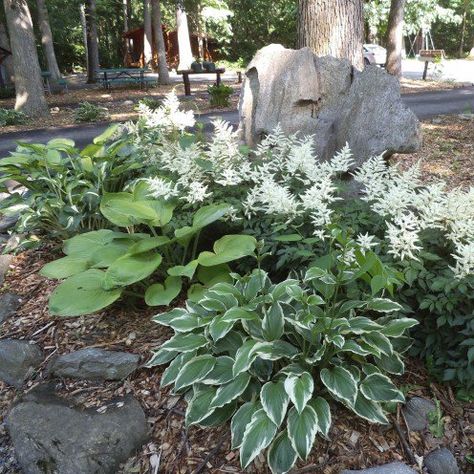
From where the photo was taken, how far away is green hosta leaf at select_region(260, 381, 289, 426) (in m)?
1.89

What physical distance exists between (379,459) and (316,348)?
21.5 inches

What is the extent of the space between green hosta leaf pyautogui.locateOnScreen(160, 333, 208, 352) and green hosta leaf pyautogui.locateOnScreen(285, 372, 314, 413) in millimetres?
527

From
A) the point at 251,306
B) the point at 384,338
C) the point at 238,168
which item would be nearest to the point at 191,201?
the point at 238,168

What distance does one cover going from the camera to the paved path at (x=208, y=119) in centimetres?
907

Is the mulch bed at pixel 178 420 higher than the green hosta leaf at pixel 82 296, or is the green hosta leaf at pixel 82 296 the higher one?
the green hosta leaf at pixel 82 296

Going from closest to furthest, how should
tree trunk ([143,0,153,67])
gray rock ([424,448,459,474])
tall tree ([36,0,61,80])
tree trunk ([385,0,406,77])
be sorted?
gray rock ([424,448,459,474]), tree trunk ([385,0,406,77]), tall tree ([36,0,61,80]), tree trunk ([143,0,153,67])

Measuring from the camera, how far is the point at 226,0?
2958 cm

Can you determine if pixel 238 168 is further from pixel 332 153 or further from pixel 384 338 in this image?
pixel 384 338

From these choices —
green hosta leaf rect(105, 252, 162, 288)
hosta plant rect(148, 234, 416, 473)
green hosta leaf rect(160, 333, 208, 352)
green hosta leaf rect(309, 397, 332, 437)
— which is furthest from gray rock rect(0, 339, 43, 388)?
green hosta leaf rect(309, 397, 332, 437)

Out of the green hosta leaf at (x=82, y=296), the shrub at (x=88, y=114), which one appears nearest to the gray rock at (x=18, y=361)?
the green hosta leaf at (x=82, y=296)

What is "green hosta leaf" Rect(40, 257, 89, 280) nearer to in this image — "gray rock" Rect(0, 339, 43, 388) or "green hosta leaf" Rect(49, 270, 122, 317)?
"green hosta leaf" Rect(49, 270, 122, 317)

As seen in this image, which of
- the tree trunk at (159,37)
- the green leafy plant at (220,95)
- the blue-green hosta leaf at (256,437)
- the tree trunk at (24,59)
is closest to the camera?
the blue-green hosta leaf at (256,437)

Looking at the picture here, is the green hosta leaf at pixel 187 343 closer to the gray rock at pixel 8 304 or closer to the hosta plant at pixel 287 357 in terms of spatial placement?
the hosta plant at pixel 287 357

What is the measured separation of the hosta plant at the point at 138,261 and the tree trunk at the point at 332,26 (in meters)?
3.53
